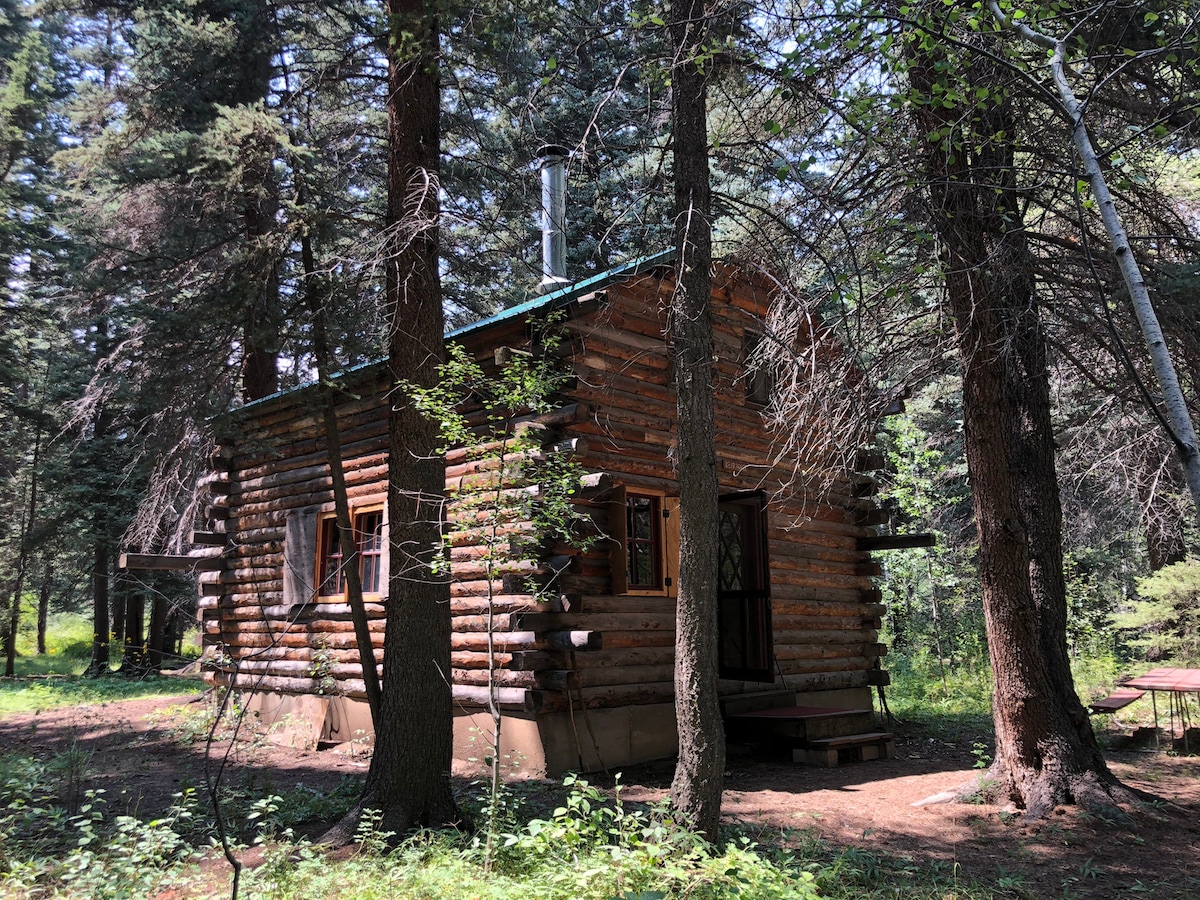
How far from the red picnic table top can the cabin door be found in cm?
429

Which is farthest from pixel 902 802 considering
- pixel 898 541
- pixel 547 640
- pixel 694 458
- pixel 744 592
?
pixel 898 541

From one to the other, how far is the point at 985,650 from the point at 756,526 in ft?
36.4

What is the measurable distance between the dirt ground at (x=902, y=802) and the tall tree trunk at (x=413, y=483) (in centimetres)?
127

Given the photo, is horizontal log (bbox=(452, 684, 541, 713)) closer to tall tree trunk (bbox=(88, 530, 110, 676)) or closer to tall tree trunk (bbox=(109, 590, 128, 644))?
tall tree trunk (bbox=(88, 530, 110, 676))

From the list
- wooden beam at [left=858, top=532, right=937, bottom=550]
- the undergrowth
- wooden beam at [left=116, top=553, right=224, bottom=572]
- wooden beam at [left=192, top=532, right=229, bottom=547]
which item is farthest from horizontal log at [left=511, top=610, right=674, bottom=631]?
wooden beam at [left=192, top=532, right=229, bottom=547]

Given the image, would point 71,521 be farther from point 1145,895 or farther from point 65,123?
point 1145,895

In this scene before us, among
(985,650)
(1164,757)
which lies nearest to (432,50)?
(1164,757)

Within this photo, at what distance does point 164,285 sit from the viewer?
10289 mm

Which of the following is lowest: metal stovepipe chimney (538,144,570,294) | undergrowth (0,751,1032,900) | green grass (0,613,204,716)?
green grass (0,613,204,716)

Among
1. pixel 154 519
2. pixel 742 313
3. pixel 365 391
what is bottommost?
pixel 154 519

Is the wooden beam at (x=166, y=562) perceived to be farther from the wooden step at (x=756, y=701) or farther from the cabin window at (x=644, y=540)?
the wooden step at (x=756, y=701)

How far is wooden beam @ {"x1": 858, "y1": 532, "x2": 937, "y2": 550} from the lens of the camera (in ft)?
38.1

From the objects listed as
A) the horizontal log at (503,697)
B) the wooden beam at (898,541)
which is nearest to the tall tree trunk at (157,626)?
the horizontal log at (503,697)

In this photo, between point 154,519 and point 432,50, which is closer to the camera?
point 432,50
